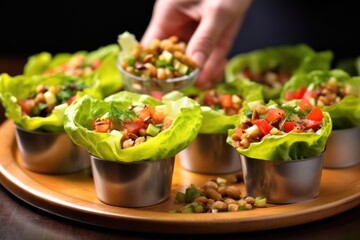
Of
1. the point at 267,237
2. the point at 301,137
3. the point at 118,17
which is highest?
the point at 301,137

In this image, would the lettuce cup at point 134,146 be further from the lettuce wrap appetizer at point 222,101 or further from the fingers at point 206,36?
the fingers at point 206,36

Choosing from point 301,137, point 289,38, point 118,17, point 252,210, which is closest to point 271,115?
point 301,137

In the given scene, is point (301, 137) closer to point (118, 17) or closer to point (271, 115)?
point (271, 115)

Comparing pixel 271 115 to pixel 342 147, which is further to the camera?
pixel 342 147

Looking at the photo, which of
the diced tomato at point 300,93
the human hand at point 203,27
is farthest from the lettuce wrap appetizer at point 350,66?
the diced tomato at point 300,93

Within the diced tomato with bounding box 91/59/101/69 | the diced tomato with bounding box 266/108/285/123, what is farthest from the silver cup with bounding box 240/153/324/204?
the diced tomato with bounding box 91/59/101/69
